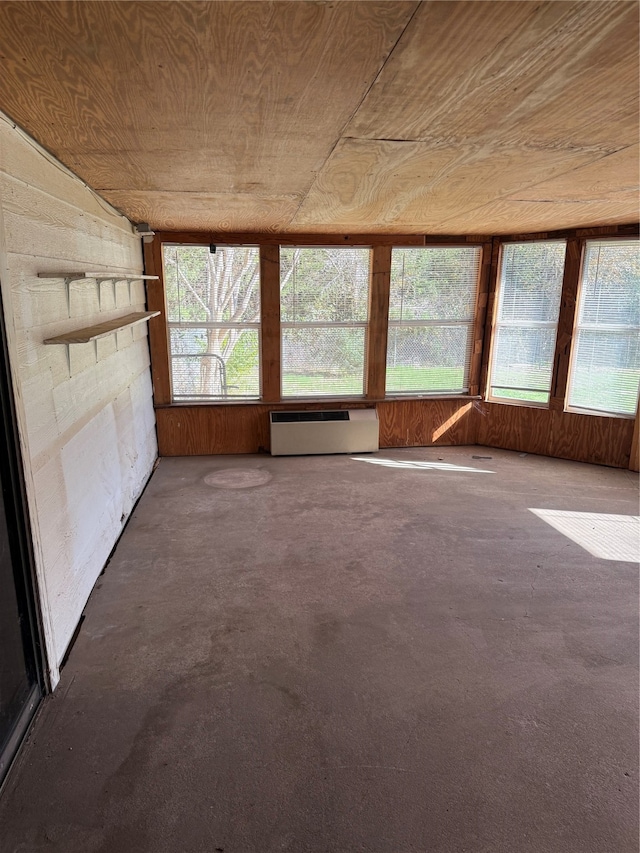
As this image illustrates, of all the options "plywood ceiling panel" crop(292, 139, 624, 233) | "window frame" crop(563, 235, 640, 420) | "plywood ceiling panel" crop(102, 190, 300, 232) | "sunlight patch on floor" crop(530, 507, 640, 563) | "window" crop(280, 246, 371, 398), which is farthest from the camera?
Result: "window" crop(280, 246, 371, 398)

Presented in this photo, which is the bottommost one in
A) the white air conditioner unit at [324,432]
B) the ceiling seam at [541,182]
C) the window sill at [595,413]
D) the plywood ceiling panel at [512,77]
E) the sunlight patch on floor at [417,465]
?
the sunlight patch on floor at [417,465]

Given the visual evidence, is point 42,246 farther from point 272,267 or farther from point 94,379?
point 272,267

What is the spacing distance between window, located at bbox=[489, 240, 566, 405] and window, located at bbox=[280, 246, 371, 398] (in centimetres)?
149

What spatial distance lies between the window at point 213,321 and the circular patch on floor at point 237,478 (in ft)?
2.93

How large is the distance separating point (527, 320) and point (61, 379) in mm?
4507

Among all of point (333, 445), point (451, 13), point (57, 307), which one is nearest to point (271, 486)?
point (333, 445)

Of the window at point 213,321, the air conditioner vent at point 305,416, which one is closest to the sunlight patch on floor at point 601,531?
the air conditioner vent at point 305,416

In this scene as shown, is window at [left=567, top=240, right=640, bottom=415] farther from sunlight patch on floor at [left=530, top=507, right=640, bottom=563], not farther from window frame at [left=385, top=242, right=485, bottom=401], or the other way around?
sunlight patch on floor at [left=530, top=507, right=640, bottom=563]

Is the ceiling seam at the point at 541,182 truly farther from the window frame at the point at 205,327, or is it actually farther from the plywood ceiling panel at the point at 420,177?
the window frame at the point at 205,327

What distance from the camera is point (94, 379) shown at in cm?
302

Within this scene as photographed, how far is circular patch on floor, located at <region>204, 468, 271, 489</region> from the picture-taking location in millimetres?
4504

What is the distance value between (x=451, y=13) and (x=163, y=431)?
4.61 m

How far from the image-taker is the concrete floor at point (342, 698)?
5.33ft

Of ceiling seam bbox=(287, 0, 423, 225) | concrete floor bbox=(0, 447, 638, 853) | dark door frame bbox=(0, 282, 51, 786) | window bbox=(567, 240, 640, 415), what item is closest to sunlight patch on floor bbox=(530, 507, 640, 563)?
concrete floor bbox=(0, 447, 638, 853)
